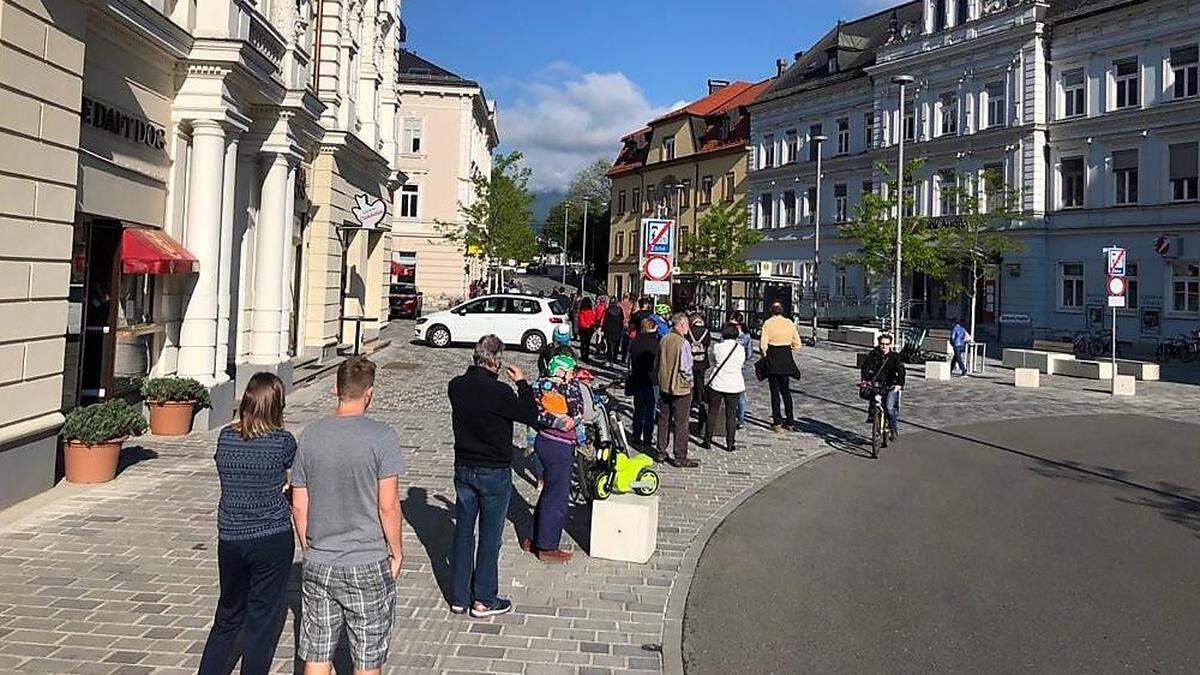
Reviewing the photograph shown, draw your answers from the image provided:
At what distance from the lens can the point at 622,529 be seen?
280 inches

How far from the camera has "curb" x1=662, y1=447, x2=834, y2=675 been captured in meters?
5.22

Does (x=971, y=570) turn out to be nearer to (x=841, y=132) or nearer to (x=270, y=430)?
(x=270, y=430)

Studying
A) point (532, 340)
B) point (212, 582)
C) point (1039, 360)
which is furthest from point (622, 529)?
point (1039, 360)

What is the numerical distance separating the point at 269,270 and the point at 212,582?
10500 mm

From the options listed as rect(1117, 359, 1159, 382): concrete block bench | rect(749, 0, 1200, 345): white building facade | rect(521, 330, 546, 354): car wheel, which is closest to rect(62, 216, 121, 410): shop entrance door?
rect(521, 330, 546, 354): car wheel

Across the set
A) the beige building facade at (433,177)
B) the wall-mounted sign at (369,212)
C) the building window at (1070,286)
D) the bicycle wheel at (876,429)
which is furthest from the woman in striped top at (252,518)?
the beige building facade at (433,177)

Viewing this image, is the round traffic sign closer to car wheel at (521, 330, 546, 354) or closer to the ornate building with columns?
the ornate building with columns

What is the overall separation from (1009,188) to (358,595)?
128 feet

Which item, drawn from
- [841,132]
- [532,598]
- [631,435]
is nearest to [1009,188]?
[841,132]

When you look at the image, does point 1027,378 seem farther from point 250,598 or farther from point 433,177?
point 433,177

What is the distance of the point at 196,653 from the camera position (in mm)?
4953

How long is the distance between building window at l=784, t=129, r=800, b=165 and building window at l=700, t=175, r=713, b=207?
302 inches

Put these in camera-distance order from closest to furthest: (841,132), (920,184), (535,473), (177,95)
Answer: (535,473) < (177,95) < (920,184) < (841,132)

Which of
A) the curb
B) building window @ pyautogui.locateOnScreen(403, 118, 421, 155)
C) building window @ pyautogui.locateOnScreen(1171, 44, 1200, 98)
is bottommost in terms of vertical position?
the curb
